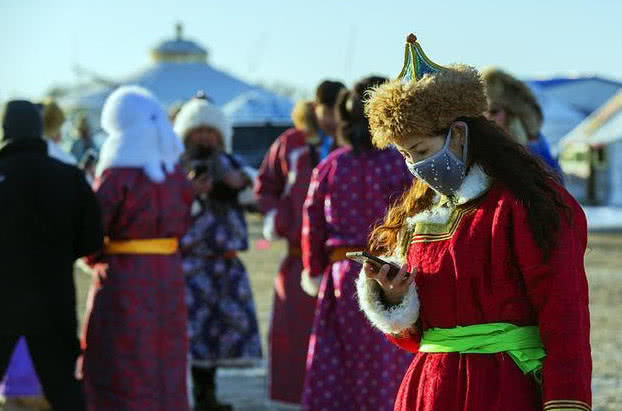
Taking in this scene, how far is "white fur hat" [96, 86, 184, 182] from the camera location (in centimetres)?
595

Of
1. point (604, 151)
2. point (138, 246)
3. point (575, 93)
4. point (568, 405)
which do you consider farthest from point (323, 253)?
point (575, 93)

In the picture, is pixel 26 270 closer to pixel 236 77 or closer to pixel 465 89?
pixel 465 89

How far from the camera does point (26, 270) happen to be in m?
5.58

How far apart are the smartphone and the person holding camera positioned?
3821mm

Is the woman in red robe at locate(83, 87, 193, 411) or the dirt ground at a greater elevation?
the woman in red robe at locate(83, 87, 193, 411)

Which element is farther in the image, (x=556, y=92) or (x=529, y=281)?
(x=556, y=92)

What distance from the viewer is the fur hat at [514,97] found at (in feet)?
18.7

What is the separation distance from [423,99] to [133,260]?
9.88 ft

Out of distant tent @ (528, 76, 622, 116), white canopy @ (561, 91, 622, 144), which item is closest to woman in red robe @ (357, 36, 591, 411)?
white canopy @ (561, 91, 622, 144)

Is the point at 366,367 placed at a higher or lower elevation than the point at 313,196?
lower

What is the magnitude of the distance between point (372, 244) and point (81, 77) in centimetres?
4180

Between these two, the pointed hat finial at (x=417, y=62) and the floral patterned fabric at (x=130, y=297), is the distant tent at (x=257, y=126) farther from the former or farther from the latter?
the pointed hat finial at (x=417, y=62)

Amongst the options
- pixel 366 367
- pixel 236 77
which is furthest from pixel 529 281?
pixel 236 77

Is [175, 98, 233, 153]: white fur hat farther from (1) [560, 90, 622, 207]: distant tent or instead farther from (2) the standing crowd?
(1) [560, 90, 622, 207]: distant tent
